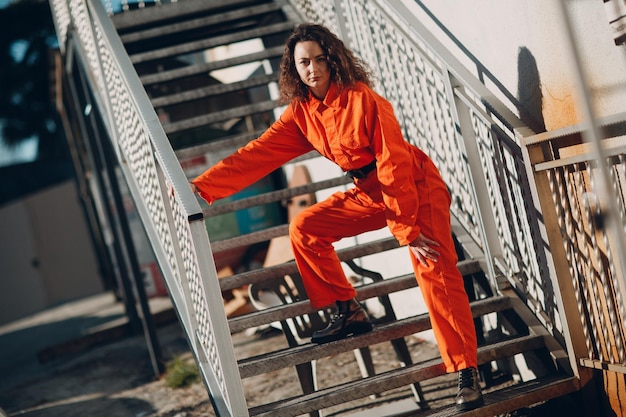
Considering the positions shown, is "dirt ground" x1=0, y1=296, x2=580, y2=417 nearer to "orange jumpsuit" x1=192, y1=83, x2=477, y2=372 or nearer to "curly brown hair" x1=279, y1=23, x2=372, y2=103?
"orange jumpsuit" x1=192, y1=83, x2=477, y2=372

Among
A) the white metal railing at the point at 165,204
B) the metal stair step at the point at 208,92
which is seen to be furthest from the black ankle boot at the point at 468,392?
the metal stair step at the point at 208,92

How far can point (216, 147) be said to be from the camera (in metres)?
5.59

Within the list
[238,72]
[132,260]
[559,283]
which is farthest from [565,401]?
[238,72]

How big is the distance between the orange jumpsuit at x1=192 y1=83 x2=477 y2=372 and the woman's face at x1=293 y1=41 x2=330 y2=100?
0.20 ft

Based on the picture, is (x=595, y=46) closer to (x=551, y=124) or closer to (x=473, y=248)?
(x=551, y=124)

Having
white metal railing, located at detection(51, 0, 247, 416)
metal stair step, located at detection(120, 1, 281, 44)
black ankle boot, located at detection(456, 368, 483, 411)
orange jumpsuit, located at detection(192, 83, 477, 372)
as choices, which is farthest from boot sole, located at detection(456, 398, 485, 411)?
metal stair step, located at detection(120, 1, 281, 44)

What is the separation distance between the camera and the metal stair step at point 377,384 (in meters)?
3.76

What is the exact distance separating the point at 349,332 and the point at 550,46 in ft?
5.68

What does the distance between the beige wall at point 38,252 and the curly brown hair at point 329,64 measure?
17666 mm

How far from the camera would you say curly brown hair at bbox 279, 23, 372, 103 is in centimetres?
386

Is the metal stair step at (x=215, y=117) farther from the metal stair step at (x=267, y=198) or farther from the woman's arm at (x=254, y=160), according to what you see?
the woman's arm at (x=254, y=160)

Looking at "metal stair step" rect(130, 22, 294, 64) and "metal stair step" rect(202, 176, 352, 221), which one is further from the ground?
"metal stair step" rect(130, 22, 294, 64)

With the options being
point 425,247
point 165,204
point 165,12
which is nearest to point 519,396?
point 425,247

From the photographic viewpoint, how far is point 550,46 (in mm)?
3725
